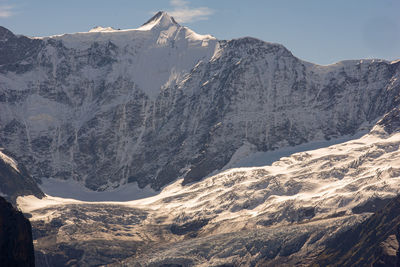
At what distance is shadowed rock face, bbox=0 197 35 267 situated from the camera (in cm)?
12738

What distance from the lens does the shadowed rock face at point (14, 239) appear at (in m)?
127

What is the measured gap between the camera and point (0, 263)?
125m

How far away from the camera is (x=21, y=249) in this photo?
427 feet

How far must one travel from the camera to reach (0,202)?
12888cm

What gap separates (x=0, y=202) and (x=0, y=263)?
897 cm

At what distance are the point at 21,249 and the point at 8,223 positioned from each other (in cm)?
428

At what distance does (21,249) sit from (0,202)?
7436mm

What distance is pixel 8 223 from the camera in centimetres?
13112

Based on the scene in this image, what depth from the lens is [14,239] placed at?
13012 cm

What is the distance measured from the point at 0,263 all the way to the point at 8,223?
7.79 meters

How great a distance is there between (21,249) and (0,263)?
5553 mm
